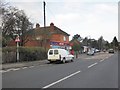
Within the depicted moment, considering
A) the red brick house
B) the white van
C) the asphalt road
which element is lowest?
the asphalt road

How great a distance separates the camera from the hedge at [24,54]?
3259 centimetres

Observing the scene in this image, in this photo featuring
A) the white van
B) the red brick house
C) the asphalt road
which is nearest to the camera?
the asphalt road

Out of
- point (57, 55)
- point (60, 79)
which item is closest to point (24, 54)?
point (57, 55)

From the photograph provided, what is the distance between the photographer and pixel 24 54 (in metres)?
36.5

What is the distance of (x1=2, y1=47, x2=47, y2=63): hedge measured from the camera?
32.6 meters

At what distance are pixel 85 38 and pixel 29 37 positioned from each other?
3077 inches

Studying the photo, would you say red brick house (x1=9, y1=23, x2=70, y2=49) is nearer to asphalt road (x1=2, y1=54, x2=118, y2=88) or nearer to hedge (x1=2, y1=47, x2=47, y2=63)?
hedge (x1=2, y1=47, x2=47, y2=63)

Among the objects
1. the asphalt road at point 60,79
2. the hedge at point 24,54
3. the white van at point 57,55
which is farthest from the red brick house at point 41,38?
the asphalt road at point 60,79

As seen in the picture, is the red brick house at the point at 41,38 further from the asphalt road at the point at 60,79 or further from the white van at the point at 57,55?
the asphalt road at the point at 60,79

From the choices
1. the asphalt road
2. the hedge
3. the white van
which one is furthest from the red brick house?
the asphalt road

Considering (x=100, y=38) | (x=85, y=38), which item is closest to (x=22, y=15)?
(x=85, y=38)

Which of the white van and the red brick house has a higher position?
the red brick house

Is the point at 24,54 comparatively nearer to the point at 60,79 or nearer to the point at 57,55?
the point at 57,55

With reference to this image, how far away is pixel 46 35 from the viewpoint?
198 ft
